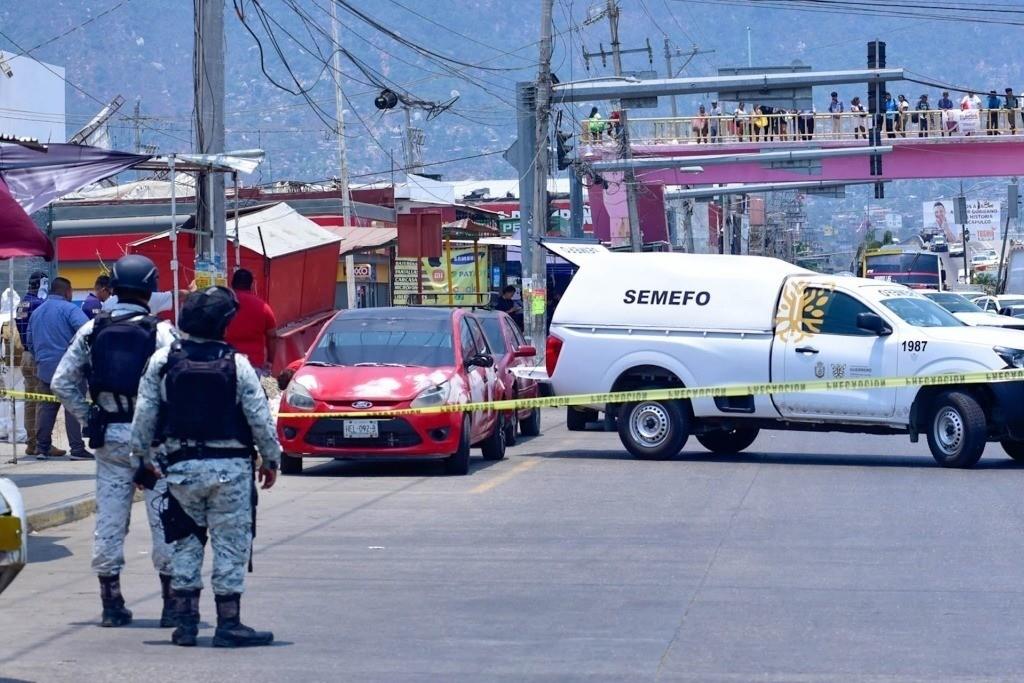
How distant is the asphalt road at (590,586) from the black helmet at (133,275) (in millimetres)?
1788

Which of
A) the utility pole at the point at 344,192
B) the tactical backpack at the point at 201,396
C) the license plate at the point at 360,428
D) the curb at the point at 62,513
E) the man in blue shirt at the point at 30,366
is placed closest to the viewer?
the tactical backpack at the point at 201,396

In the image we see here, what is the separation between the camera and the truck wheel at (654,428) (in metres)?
16.3

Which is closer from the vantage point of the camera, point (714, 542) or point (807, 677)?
point (807, 677)

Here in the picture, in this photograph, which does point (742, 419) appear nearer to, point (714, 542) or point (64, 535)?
point (714, 542)

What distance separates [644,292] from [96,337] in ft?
30.4

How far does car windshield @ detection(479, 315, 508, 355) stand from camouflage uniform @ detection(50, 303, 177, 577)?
10.0m

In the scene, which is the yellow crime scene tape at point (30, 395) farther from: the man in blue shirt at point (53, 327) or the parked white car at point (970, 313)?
the parked white car at point (970, 313)

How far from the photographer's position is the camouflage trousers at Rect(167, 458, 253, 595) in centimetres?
746

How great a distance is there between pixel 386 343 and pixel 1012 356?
6210mm

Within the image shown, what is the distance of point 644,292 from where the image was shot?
16797 millimetres

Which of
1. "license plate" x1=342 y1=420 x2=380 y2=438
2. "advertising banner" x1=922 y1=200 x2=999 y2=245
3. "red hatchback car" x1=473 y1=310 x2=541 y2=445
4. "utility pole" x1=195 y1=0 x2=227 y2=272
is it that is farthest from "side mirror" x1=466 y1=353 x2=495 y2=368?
"advertising banner" x1=922 y1=200 x2=999 y2=245

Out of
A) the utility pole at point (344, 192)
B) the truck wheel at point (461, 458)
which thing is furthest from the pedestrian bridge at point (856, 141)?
the truck wheel at point (461, 458)

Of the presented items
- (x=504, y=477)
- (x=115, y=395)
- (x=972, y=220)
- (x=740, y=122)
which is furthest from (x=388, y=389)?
(x=972, y=220)

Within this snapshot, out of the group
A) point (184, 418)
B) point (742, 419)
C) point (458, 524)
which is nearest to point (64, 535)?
point (458, 524)
